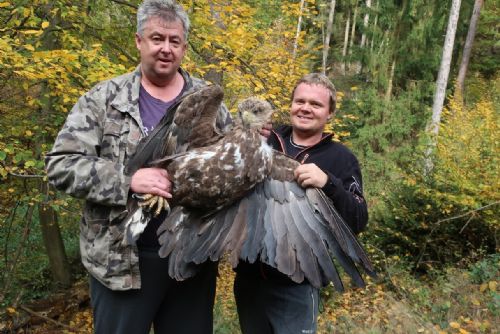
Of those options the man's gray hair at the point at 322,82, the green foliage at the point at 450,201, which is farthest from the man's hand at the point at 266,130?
the green foliage at the point at 450,201

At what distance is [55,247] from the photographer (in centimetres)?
785

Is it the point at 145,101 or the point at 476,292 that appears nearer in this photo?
the point at 145,101

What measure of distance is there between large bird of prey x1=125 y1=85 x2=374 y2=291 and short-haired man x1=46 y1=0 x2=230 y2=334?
12 centimetres

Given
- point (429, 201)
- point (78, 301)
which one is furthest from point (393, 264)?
point (78, 301)

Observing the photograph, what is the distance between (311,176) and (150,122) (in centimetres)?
82

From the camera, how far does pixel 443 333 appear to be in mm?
4191

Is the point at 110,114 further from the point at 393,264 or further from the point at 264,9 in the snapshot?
the point at 264,9

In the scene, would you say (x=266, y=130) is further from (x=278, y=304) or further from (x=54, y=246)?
(x=54, y=246)

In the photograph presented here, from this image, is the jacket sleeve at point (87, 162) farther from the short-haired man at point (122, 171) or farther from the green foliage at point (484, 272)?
the green foliage at point (484, 272)

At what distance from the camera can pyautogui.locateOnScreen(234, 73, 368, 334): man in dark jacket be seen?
224cm

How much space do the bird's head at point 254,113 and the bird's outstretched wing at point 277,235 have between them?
7.4 inches

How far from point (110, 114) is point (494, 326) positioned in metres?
4.14

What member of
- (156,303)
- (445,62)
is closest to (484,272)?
(156,303)

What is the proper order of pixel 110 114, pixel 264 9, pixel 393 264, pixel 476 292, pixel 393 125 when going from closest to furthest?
pixel 110 114 < pixel 476 292 < pixel 393 264 < pixel 264 9 < pixel 393 125
